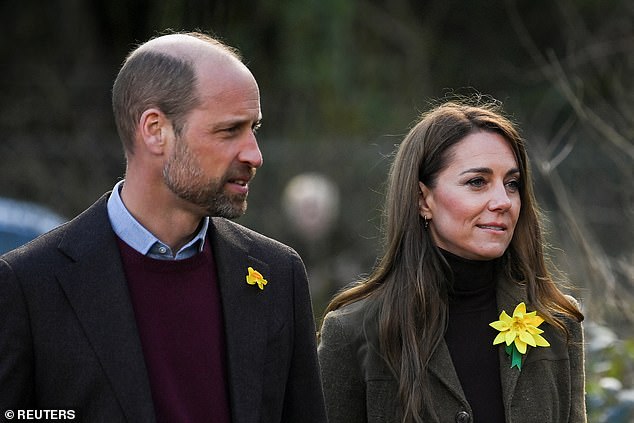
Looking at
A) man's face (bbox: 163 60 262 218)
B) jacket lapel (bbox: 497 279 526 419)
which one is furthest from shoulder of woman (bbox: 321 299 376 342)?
A: man's face (bbox: 163 60 262 218)

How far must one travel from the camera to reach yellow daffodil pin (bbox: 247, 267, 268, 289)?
368cm

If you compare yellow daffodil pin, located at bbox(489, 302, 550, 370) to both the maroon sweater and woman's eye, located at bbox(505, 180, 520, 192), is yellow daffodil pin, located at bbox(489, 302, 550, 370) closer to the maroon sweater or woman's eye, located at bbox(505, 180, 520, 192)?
woman's eye, located at bbox(505, 180, 520, 192)

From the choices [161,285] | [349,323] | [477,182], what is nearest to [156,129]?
[161,285]

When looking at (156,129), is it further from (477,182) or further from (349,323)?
(477,182)

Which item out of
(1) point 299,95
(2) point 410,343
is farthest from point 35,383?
(1) point 299,95

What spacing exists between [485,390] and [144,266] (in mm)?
1301

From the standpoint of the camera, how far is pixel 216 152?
349 centimetres

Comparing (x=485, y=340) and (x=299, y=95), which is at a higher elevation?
(x=299, y=95)

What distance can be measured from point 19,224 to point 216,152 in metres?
6.10

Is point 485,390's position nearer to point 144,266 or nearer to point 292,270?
point 292,270

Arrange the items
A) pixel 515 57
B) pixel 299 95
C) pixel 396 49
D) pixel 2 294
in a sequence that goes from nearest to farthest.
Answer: pixel 2 294, pixel 299 95, pixel 396 49, pixel 515 57

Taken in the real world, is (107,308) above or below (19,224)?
above

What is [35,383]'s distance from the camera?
3.35 metres

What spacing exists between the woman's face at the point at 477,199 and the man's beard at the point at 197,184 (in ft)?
3.26
